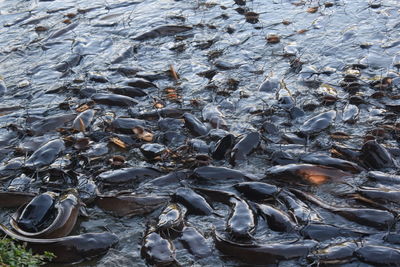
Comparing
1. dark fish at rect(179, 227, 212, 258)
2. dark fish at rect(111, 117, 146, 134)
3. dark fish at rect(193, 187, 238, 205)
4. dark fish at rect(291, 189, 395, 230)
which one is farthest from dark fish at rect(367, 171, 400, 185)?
dark fish at rect(111, 117, 146, 134)

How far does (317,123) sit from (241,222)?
65.4 inches

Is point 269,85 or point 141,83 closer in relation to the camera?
point 269,85

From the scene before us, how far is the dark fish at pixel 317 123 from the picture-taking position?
16.0ft

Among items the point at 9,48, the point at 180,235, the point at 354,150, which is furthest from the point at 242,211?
the point at 9,48

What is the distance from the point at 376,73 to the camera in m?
5.93

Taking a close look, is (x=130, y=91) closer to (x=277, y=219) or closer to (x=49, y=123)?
(x=49, y=123)

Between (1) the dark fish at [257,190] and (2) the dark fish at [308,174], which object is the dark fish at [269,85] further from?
(1) the dark fish at [257,190]

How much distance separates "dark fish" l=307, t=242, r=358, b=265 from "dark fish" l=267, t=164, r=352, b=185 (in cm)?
85

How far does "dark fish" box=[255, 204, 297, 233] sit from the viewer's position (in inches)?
144

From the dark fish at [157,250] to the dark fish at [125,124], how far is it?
1.69 metres

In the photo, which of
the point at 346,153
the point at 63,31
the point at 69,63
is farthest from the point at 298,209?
the point at 63,31

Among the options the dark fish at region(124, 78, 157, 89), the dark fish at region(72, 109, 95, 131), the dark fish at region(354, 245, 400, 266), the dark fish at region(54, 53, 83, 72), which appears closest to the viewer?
the dark fish at region(354, 245, 400, 266)

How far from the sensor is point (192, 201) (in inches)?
157

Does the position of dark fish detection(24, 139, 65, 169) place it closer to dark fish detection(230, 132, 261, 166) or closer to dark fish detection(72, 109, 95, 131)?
dark fish detection(72, 109, 95, 131)
